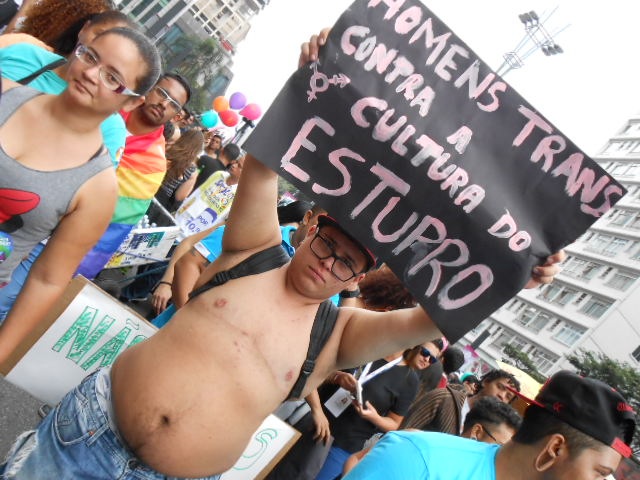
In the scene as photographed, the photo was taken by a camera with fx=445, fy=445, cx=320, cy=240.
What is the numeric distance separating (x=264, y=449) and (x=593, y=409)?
5.86ft

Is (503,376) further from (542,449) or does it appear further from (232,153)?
(232,153)

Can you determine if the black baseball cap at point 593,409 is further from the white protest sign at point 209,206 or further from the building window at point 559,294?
the building window at point 559,294

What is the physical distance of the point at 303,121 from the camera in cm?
170

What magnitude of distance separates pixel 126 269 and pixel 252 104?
9741 millimetres

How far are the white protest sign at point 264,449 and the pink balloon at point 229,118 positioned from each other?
39.8ft

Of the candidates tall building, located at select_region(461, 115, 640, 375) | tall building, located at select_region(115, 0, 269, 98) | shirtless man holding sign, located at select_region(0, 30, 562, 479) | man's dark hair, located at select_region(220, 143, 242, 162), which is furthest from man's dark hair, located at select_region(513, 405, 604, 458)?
tall building, located at select_region(115, 0, 269, 98)

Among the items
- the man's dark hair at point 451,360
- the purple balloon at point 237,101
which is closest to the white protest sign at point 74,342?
the man's dark hair at point 451,360

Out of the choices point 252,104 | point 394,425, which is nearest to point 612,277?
point 252,104

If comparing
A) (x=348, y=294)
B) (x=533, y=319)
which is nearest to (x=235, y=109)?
(x=348, y=294)

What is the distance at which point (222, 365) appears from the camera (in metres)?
1.64

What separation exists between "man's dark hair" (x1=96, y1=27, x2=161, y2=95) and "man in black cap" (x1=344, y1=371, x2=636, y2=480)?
6.12 ft

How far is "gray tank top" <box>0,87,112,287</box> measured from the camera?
1.70 metres

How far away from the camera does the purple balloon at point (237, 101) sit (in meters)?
13.8

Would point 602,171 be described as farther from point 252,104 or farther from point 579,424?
point 252,104
